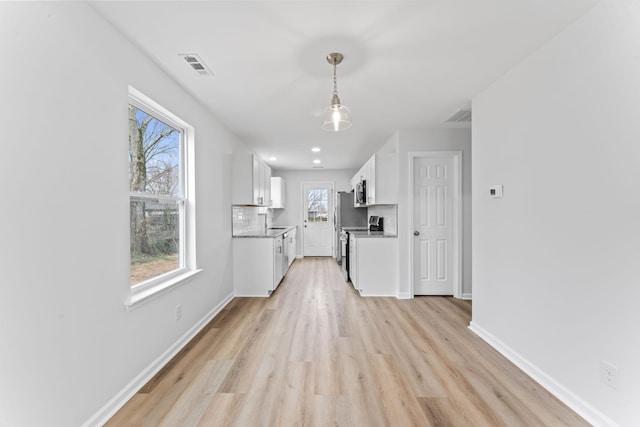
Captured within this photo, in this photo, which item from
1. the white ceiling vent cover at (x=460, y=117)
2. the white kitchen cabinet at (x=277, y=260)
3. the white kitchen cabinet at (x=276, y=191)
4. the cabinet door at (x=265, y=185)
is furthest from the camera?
the white kitchen cabinet at (x=276, y=191)

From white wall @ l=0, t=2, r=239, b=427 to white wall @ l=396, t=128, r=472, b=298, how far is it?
10.4ft

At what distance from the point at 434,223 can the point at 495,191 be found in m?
1.59

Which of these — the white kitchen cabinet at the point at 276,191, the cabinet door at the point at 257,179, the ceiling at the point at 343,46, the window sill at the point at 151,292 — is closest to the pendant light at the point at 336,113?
the ceiling at the point at 343,46

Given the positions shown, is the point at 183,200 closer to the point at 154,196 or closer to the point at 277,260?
the point at 154,196

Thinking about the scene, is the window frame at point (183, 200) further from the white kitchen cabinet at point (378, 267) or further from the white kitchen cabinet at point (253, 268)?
the white kitchen cabinet at point (378, 267)

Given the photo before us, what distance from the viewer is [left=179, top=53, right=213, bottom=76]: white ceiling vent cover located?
2112 mm

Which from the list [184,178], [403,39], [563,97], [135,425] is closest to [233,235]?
[184,178]

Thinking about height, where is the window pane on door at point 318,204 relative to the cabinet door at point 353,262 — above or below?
above

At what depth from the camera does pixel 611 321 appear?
156cm

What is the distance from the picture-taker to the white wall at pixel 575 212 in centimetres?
149

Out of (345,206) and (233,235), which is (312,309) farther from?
(345,206)

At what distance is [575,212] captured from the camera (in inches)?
69.6

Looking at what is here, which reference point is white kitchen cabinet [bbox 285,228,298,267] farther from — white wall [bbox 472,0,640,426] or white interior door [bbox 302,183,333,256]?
white wall [bbox 472,0,640,426]

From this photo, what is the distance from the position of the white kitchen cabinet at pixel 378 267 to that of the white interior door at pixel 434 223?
0.32m
